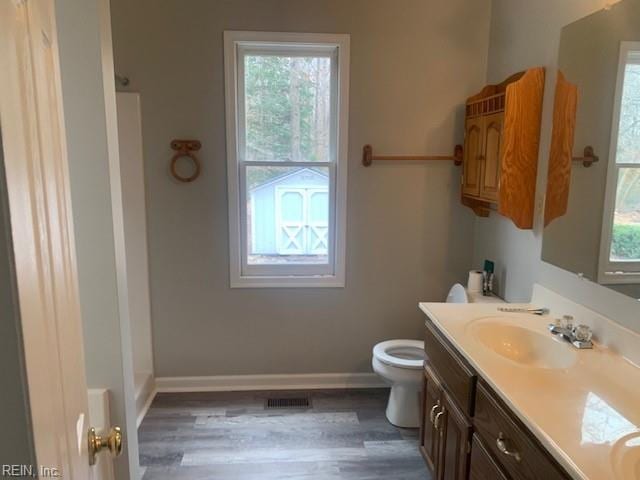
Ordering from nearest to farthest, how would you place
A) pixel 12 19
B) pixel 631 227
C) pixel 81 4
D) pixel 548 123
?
pixel 12 19
pixel 81 4
pixel 631 227
pixel 548 123

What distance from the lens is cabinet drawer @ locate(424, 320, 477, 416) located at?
5.38 ft

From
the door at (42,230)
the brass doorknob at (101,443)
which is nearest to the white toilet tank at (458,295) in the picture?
the brass doorknob at (101,443)

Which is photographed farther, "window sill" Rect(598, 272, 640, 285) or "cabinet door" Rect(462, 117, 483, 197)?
"cabinet door" Rect(462, 117, 483, 197)

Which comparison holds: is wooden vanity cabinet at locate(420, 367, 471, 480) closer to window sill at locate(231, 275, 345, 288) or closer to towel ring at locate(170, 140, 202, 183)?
window sill at locate(231, 275, 345, 288)

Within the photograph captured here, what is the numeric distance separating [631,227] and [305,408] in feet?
6.82

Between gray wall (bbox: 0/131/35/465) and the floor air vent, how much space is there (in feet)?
8.13

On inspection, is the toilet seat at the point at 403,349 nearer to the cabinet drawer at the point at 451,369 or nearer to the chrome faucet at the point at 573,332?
the cabinet drawer at the point at 451,369

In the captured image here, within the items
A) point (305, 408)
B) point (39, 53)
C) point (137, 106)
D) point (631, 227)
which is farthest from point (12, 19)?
point (305, 408)

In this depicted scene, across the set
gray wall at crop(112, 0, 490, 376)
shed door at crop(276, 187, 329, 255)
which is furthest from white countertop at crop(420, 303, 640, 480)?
shed door at crop(276, 187, 329, 255)

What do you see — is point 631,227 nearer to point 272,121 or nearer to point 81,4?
point 81,4

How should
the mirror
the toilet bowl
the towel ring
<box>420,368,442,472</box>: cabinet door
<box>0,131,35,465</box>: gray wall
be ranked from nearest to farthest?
1. <box>0,131,35,465</box>: gray wall
2. the mirror
3. <box>420,368,442,472</box>: cabinet door
4. the toilet bowl
5. the towel ring

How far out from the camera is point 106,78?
1320 mm

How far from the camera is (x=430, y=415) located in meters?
2.10

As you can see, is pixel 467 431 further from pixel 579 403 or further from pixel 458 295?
pixel 458 295
